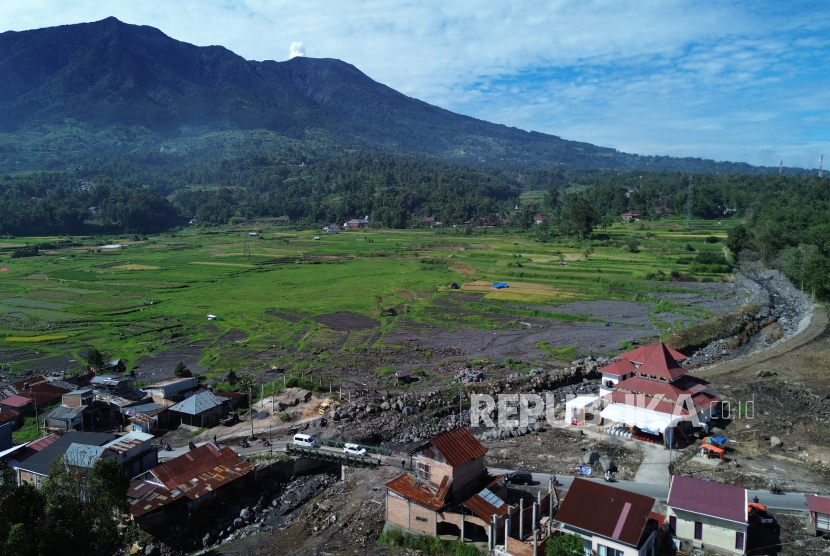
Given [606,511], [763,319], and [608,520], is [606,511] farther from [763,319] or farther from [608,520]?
[763,319]

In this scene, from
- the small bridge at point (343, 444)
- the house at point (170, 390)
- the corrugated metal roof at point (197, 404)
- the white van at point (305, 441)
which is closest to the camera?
the small bridge at point (343, 444)

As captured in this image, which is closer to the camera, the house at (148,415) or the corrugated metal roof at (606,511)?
the corrugated metal roof at (606,511)

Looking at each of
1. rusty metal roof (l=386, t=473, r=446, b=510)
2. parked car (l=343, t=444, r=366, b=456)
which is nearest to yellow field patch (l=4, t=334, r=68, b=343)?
parked car (l=343, t=444, r=366, b=456)

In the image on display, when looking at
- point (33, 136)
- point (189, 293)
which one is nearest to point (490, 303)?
point (189, 293)

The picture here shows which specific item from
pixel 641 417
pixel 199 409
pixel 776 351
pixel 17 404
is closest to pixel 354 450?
pixel 199 409

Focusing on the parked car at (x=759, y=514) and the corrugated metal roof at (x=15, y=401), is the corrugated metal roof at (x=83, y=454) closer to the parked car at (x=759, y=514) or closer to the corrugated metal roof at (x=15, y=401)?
the corrugated metal roof at (x=15, y=401)

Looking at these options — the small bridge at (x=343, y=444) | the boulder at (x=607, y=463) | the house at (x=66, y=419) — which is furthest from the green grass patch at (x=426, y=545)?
the house at (x=66, y=419)

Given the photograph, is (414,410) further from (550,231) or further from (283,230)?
(283,230)
